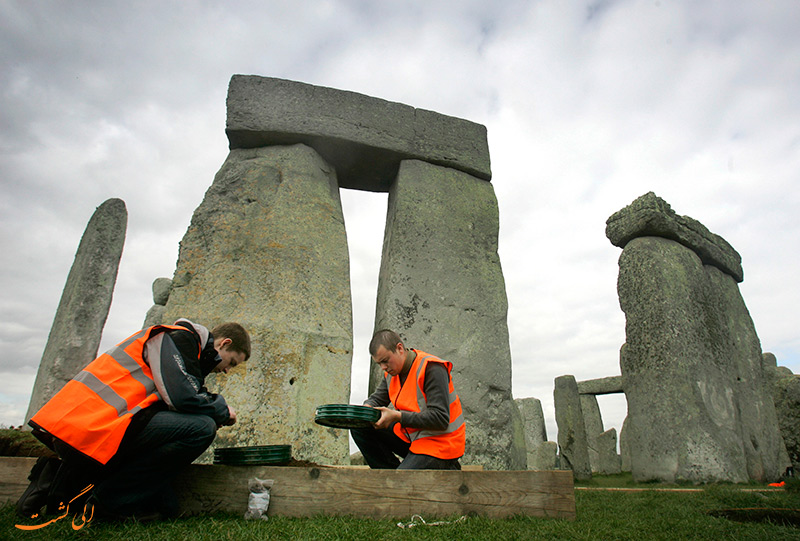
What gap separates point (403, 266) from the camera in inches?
183

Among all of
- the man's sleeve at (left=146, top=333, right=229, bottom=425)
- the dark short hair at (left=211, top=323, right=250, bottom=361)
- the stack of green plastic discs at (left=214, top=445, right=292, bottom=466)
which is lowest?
the stack of green plastic discs at (left=214, top=445, right=292, bottom=466)

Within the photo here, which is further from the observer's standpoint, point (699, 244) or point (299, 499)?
point (699, 244)

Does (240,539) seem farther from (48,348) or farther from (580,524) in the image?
(48,348)

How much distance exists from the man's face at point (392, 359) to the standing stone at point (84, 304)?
5215mm

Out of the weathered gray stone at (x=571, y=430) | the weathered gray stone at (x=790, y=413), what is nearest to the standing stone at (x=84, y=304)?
the weathered gray stone at (x=571, y=430)

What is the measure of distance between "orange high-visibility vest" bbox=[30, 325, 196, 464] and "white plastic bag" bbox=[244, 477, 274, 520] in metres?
0.62

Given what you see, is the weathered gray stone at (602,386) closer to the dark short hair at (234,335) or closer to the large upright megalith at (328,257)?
the large upright megalith at (328,257)

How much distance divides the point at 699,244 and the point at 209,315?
21.4 feet

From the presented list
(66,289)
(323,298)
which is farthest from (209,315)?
(66,289)

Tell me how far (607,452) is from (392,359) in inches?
496

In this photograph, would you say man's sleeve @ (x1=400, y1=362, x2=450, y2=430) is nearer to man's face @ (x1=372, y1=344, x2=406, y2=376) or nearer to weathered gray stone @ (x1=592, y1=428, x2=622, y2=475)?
man's face @ (x1=372, y1=344, x2=406, y2=376)

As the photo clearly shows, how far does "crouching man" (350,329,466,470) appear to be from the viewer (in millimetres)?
2857

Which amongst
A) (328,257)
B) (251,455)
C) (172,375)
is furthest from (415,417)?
(328,257)

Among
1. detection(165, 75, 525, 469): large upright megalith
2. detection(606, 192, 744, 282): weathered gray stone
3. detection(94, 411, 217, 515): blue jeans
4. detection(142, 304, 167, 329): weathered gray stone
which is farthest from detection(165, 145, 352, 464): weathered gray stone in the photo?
detection(142, 304, 167, 329): weathered gray stone
